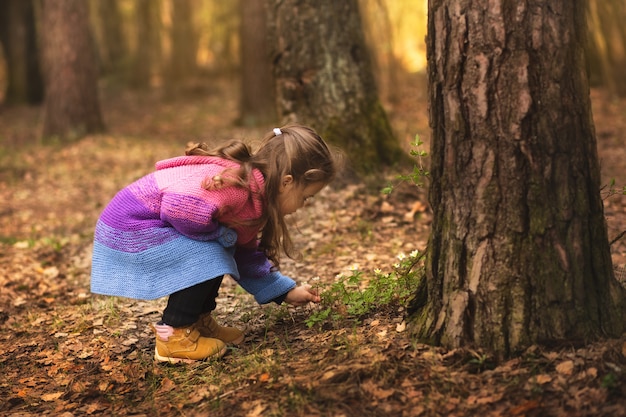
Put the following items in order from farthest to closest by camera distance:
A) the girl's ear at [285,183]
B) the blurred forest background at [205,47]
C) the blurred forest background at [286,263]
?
1. the blurred forest background at [205,47]
2. the girl's ear at [285,183]
3. the blurred forest background at [286,263]

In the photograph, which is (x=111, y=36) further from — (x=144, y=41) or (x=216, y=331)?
(x=216, y=331)

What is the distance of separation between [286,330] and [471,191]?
4.62 feet

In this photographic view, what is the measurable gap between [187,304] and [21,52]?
17646 millimetres

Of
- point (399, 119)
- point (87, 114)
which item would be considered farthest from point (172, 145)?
point (399, 119)

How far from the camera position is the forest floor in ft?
9.07

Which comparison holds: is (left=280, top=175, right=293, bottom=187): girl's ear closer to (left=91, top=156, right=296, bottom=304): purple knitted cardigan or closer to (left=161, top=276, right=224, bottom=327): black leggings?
(left=91, top=156, right=296, bottom=304): purple knitted cardigan

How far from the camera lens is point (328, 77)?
6.31 m

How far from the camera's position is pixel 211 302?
378cm

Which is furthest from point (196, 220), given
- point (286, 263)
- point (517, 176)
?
point (286, 263)

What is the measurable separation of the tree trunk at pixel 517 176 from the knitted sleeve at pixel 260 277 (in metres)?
1.11

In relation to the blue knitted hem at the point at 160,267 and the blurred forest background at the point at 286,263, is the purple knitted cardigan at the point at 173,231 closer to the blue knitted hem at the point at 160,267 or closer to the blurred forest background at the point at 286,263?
the blue knitted hem at the point at 160,267

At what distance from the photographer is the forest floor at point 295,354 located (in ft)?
9.07

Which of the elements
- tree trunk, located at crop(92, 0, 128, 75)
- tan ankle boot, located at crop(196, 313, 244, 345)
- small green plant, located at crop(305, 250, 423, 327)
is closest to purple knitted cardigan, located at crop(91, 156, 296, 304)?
tan ankle boot, located at crop(196, 313, 244, 345)

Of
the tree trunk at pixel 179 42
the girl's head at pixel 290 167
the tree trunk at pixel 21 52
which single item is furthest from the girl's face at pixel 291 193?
the tree trunk at pixel 21 52
